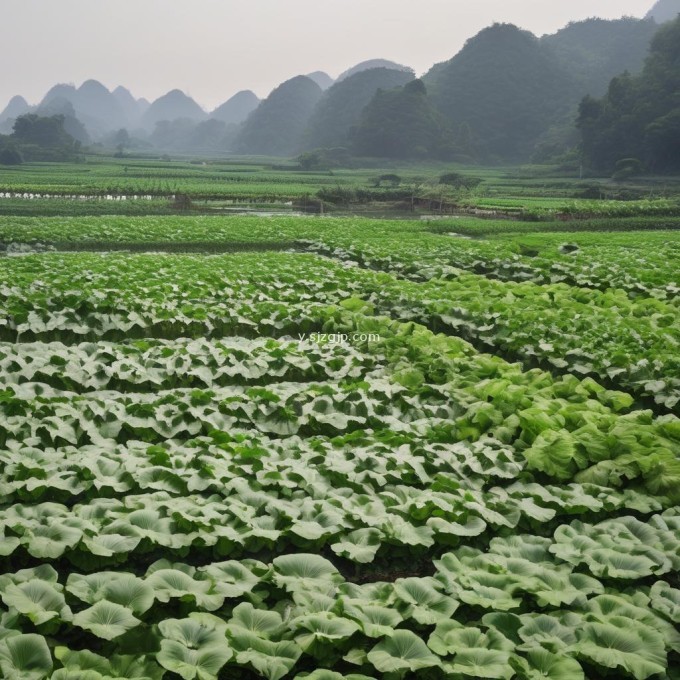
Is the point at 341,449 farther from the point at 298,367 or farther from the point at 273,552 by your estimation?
the point at 298,367

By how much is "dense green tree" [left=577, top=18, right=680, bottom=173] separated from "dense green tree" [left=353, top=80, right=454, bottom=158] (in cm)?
3069

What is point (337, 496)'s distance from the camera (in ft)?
15.6

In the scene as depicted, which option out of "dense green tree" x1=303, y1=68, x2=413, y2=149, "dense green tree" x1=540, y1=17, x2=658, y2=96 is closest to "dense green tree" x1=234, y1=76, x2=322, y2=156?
"dense green tree" x1=303, y1=68, x2=413, y2=149

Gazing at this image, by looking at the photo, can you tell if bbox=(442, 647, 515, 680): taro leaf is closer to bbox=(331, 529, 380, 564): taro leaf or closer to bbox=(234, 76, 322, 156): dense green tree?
bbox=(331, 529, 380, 564): taro leaf

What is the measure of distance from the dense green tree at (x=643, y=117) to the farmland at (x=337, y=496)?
202 feet

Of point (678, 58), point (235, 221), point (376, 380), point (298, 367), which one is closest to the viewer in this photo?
point (376, 380)

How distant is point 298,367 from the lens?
27.0 feet

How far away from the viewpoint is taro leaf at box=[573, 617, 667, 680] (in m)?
3.22

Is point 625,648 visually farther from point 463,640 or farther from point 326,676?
point 326,676

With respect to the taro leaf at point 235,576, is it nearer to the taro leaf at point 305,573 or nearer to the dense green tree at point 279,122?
the taro leaf at point 305,573

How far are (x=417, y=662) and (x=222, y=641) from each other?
94 centimetres

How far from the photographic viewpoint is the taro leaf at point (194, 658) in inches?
118

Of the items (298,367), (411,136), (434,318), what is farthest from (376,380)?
(411,136)

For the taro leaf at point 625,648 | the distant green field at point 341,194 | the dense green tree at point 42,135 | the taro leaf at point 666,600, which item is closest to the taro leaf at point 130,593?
the taro leaf at point 625,648
